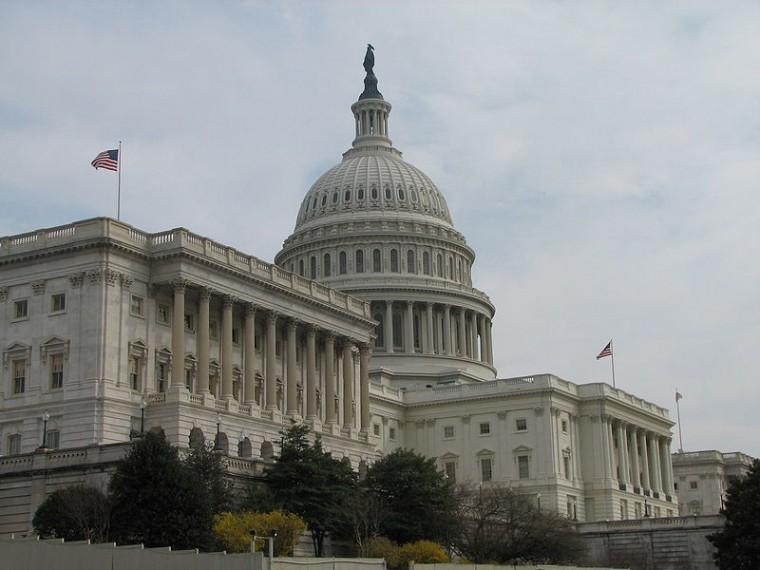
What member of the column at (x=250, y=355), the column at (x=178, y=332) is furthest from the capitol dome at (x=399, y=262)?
the column at (x=178, y=332)

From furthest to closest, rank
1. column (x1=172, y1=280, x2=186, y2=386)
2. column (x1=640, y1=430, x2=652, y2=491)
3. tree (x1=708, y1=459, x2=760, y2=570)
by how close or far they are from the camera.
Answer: column (x1=640, y1=430, x2=652, y2=491)
column (x1=172, y1=280, x2=186, y2=386)
tree (x1=708, y1=459, x2=760, y2=570)

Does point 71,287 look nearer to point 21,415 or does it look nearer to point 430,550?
point 21,415

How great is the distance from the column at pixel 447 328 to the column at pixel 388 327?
6637mm

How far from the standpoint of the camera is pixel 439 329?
16000cm


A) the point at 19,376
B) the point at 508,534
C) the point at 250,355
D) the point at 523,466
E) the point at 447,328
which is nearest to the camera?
the point at 508,534

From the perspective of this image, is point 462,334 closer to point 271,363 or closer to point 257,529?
point 271,363

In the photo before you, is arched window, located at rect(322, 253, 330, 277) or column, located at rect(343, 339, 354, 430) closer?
column, located at rect(343, 339, 354, 430)

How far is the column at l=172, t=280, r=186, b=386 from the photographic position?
91.4 metres

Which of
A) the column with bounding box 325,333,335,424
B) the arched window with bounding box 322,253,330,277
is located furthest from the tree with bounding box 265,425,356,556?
the arched window with bounding box 322,253,330,277

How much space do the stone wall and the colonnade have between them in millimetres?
30176

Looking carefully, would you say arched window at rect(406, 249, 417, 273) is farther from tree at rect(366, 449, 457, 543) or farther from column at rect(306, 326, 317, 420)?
tree at rect(366, 449, 457, 543)

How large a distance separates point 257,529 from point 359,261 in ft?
328

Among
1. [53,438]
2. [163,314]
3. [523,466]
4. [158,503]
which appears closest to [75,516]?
[158,503]

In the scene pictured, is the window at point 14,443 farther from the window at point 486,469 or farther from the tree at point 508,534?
the window at point 486,469
